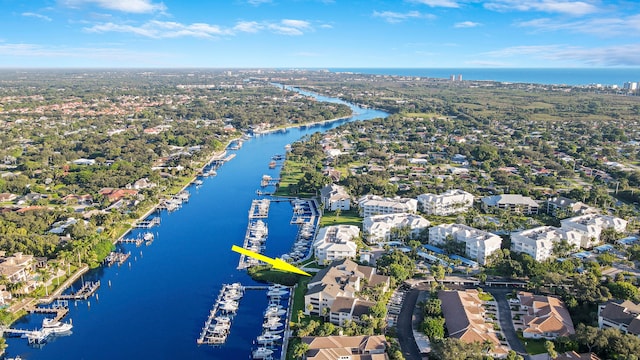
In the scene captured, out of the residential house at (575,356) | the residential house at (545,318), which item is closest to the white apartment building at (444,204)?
the residential house at (545,318)

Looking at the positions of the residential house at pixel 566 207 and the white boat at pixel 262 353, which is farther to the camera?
the residential house at pixel 566 207

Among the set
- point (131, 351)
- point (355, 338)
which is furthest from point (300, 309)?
point (131, 351)

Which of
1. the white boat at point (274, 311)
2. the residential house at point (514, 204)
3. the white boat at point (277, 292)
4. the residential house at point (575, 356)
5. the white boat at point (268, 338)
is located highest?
the residential house at point (514, 204)

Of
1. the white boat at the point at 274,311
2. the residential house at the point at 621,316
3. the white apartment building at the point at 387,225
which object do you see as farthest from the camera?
the white apartment building at the point at 387,225

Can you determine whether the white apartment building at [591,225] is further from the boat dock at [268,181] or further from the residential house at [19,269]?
the residential house at [19,269]

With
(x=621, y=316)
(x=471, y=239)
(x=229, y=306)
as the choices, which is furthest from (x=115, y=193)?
(x=621, y=316)
